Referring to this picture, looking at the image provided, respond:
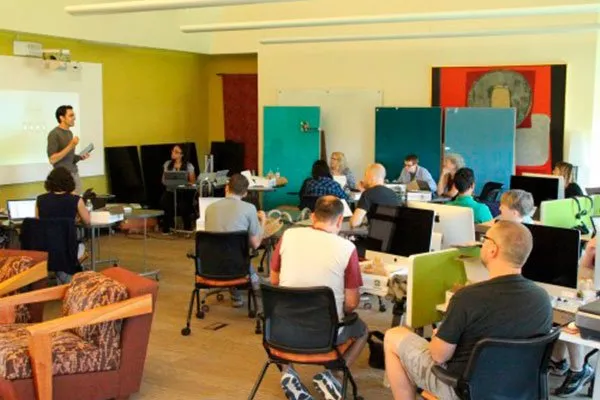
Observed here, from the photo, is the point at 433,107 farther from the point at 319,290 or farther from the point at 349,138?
the point at 319,290

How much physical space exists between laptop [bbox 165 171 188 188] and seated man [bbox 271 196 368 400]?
600 cm

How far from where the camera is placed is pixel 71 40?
32.6 feet

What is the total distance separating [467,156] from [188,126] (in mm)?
4985

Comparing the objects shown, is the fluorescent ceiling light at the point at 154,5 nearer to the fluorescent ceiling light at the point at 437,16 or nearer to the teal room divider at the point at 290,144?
the fluorescent ceiling light at the point at 437,16

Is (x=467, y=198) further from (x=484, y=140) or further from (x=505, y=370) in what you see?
(x=484, y=140)

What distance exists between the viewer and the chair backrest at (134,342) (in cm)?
429

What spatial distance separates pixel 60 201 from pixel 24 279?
1540mm

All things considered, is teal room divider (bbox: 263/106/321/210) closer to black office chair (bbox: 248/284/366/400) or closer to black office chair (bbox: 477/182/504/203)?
black office chair (bbox: 477/182/504/203)

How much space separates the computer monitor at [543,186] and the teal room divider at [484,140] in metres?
2.38

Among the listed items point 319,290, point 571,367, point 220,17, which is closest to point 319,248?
point 319,290

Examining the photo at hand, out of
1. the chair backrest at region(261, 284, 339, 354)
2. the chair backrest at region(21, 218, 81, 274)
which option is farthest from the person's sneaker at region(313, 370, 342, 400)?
the chair backrest at region(21, 218, 81, 274)

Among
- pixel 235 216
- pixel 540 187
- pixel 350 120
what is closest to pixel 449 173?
pixel 540 187

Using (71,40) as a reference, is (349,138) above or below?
below

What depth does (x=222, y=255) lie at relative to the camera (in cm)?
571
